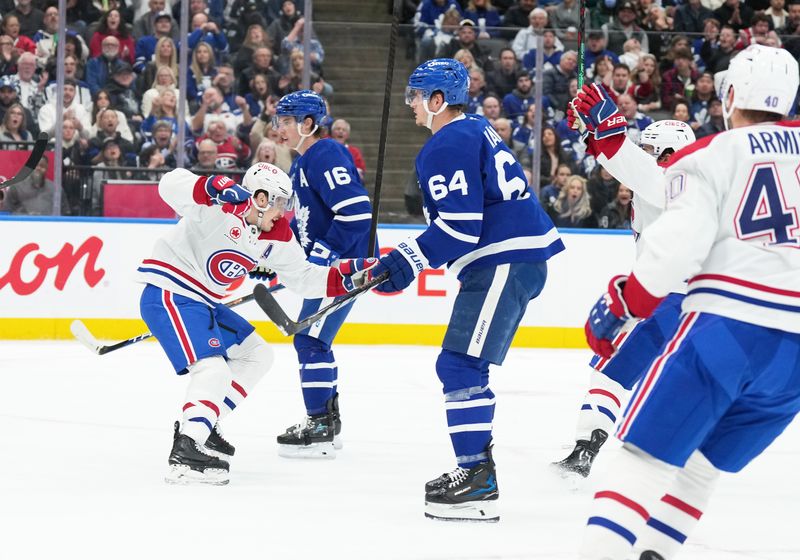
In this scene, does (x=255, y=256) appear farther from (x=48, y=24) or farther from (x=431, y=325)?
(x=48, y=24)

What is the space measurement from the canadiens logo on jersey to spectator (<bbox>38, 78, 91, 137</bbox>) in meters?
4.03

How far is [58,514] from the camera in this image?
3.23 m

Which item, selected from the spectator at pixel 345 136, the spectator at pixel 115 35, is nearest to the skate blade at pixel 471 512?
the spectator at pixel 345 136

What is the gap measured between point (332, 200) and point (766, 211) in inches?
93.1

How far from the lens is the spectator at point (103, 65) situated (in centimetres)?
769

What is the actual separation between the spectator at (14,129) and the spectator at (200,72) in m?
1.08

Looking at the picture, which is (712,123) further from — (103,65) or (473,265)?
(473,265)

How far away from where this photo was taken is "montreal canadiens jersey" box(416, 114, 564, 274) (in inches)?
127

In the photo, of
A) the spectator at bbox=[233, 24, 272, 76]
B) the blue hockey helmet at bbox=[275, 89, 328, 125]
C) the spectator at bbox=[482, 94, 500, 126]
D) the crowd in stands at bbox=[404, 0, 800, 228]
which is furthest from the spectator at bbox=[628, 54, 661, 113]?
the blue hockey helmet at bbox=[275, 89, 328, 125]

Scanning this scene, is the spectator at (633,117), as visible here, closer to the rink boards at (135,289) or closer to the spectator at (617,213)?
the spectator at (617,213)

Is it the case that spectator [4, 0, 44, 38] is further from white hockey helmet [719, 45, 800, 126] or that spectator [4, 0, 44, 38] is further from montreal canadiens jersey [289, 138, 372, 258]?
white hockey helmet [719, 45, 800, 126]

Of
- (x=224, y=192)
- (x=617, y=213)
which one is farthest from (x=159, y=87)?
(x=224, y=192)

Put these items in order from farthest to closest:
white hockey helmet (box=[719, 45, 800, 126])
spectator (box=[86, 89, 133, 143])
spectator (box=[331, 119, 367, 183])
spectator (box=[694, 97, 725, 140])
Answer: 1. spectator (box=[694, 97, 725, 140])
2. spectator (box=[331, 119, 367, 183])
3. spectator (box=[86, 89, 133, 143])
4. white hockey helmet (box=[719, 45, 800, 126])

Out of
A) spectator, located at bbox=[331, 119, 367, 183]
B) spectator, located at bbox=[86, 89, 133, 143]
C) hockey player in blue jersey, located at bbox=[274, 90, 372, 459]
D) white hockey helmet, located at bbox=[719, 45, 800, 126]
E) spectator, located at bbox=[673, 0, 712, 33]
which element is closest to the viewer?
white hockey helmet, located at bbox=[719, 45, 800, 126]
